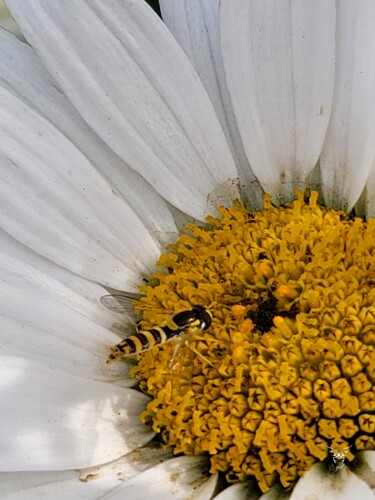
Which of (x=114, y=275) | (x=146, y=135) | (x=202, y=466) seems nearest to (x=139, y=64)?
(x=146, y=135)

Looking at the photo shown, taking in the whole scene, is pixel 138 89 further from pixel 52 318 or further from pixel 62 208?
pixel 52 318

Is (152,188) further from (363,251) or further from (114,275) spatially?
(363,251)

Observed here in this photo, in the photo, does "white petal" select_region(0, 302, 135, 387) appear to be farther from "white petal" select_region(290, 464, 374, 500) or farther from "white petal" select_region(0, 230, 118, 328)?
"white petal" select_region(290, 464, 374, 500)

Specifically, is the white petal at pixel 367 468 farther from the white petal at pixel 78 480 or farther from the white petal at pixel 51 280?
the white petal at pixel 51 280

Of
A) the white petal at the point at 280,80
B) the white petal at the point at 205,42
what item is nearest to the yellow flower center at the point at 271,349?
the white petal at the point at 280,80

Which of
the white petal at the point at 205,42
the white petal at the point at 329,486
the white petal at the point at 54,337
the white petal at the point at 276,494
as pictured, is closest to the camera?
the white petal at the point at 329,486

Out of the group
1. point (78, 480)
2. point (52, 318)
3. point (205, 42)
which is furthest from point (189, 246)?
point (78, 480)
